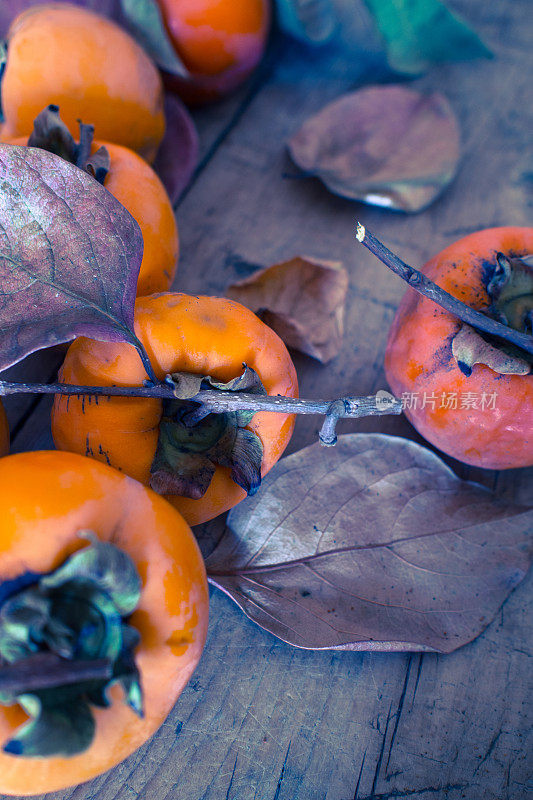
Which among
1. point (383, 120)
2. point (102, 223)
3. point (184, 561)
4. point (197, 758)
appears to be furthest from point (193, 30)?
point (197, 758)

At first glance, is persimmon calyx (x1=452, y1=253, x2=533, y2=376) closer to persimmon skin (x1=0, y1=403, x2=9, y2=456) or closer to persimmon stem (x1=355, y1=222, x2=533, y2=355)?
persimmon stem (x1=355, y1=222, x2=533, y2=355)

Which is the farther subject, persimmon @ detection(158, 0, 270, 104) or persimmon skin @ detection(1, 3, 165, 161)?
persimmon @ detection(158, 0, 270, 104)

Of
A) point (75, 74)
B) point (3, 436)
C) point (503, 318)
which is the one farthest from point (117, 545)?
point (75, 74)

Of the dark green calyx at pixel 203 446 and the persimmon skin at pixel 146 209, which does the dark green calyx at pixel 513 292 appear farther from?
the persimmon skin at pixel 146 209

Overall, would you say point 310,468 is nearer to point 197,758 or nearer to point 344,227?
point 197,758

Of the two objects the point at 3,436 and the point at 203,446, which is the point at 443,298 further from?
the point at 3,436

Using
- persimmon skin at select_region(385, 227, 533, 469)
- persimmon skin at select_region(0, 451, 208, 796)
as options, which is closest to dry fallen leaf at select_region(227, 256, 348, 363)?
persimmon skin at select_region(385, 227, 533, 469)

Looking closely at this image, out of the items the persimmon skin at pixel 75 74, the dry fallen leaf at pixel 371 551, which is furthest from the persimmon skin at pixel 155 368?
the persimmon skin at pixel 75 74
